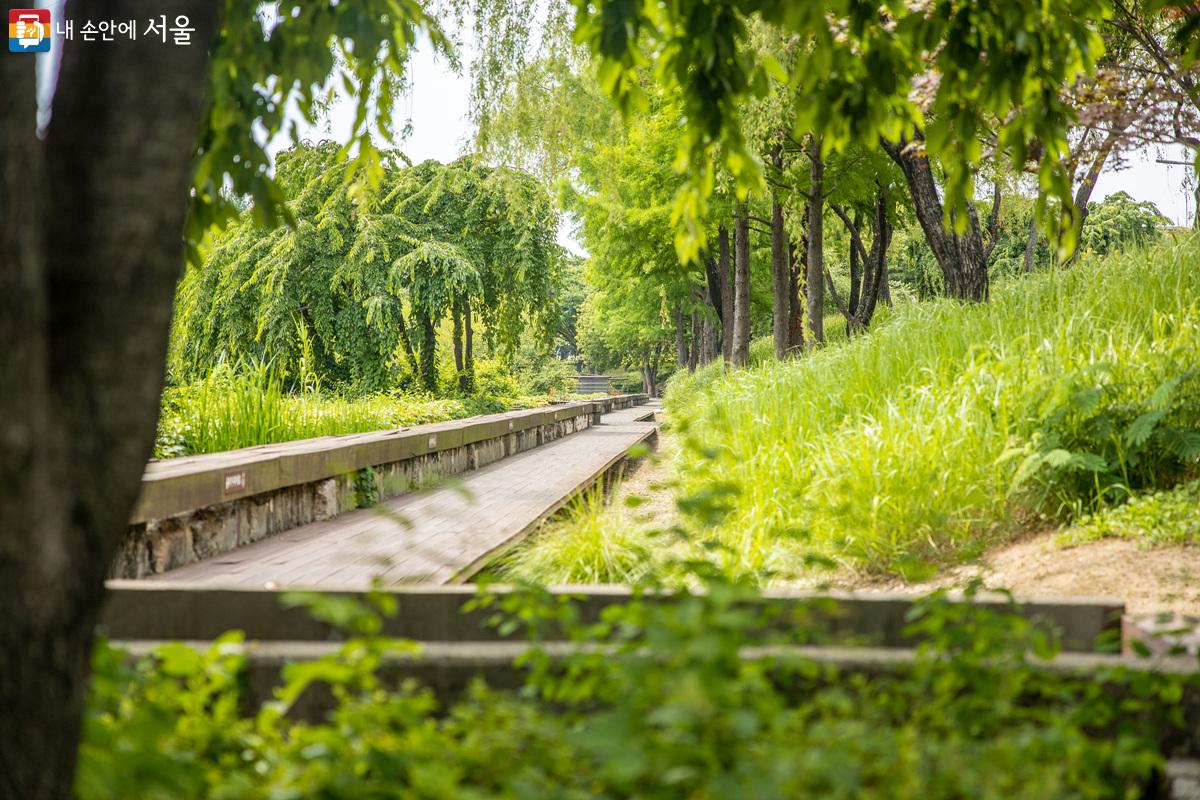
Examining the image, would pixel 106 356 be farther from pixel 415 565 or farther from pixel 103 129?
pixel 415 565

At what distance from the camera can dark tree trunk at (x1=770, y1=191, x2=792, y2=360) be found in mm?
15500

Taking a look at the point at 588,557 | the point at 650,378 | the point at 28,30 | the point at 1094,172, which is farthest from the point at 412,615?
the point at 650,378

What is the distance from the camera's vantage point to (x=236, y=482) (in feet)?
17.3

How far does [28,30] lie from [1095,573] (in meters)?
4.49

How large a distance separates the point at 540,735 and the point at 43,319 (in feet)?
3.80

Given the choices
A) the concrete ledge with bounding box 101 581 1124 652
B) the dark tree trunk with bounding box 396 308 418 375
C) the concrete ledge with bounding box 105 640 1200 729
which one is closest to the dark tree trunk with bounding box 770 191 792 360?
the dark tree trunk with bounding box 396 308 418 375

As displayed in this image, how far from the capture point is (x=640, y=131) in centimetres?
1691

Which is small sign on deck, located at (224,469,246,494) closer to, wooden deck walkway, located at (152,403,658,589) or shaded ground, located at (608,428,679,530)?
wooden deck walkway, located at (152,403,658,589)

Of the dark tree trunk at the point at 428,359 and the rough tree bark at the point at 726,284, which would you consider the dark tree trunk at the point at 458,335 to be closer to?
the dark tree trunk at the point at 428,359

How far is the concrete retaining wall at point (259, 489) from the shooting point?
4566 millimetres

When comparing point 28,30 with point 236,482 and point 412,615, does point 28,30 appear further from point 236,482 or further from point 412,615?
point 236,482

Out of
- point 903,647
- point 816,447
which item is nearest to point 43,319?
point 903,647

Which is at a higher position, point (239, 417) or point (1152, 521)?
point (239, 417)

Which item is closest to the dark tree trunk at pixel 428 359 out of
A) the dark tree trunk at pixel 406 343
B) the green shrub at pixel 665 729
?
the dark tree trunk at pixel 406 343
